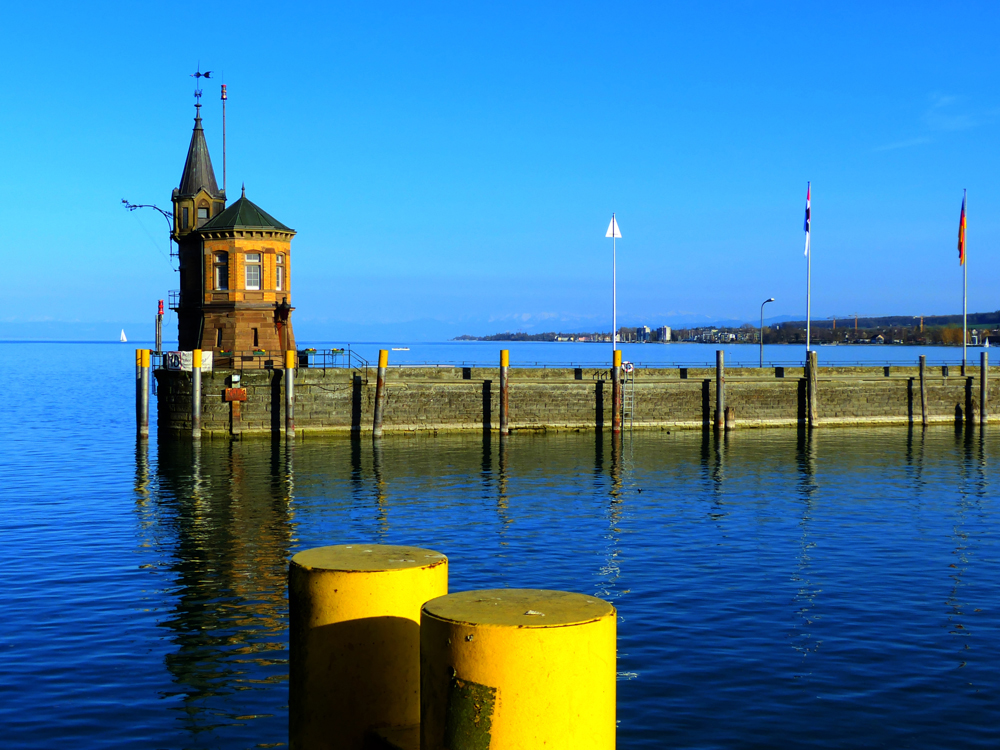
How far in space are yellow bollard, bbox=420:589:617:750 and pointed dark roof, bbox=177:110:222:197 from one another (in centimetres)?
4665

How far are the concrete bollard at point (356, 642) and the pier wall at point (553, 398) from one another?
3580 cm

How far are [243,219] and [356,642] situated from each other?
40070mm

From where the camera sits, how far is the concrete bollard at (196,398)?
39625 mm

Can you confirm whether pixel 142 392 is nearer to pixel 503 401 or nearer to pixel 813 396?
pixel 503 401

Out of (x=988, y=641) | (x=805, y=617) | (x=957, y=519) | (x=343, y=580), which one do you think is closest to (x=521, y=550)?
(x=805, y=617)

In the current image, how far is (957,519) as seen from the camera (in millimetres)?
25562

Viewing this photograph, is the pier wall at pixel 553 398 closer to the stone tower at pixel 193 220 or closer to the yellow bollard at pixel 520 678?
the stone tower at pixel 193 220

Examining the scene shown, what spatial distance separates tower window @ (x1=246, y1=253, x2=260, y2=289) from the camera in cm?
4391

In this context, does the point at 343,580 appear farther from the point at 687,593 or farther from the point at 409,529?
the point at 409,529

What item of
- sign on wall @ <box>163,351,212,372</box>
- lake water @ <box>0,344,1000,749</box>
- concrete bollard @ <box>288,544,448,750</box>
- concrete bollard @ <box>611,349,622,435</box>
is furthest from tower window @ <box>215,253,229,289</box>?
concrete bollard @ <box>288,544,448,750</box>

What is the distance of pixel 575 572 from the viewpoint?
18922 mm

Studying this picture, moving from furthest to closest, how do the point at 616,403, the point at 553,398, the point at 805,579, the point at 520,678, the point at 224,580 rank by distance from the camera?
the point at 553,398, the point at 616,403, the point at 805,579, the point at 224,580, the point at 520,678

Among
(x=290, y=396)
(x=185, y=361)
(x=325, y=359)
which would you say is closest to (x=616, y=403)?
(x=325, y=359)

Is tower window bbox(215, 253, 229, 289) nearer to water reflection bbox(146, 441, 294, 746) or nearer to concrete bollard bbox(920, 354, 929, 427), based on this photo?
water reflection bbox(146, 441, 294, 746)
